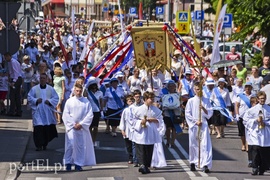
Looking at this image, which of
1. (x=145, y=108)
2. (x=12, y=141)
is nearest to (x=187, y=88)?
(x=12, y=141)

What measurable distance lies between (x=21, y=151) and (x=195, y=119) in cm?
381

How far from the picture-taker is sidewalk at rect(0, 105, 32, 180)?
59.7 feet

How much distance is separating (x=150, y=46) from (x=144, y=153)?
5419 mm

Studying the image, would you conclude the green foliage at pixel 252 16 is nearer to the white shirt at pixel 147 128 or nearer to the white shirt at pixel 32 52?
the white shirt at pixel 32 52

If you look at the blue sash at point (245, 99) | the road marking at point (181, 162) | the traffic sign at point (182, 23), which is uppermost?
the traffic sign at point (182, 23)

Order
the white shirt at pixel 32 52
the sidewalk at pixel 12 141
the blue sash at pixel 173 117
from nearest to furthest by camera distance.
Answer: the sidewalk at pixel 12 141, the blue sash at pixel 173 117, the white shirt at pixel 32 52

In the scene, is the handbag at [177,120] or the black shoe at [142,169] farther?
the handbag at [177,120]

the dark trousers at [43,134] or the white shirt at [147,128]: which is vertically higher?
the white shirt at [147,128]

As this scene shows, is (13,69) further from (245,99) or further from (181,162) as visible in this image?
(181,162)

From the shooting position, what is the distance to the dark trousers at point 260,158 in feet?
61.2

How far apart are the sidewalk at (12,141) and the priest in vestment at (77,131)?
1026mm

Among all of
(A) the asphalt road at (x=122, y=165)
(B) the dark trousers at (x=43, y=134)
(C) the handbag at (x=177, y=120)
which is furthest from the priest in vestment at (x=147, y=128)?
(C) the handbag at (x=177, y=120)

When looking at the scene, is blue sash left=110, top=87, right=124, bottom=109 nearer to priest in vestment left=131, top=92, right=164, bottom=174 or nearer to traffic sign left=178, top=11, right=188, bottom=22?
priest in vestment left=131, top=92, right=164, bottom=174

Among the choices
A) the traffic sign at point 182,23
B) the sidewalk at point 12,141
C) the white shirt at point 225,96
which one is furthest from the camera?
the traffic sign at point 182,23
